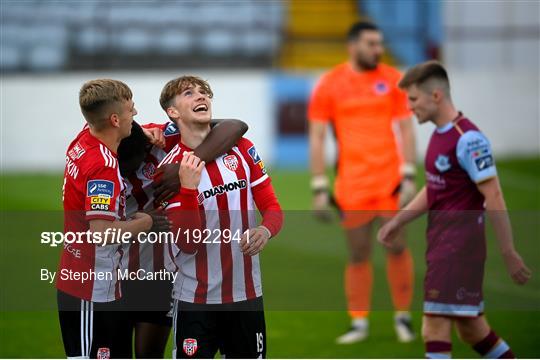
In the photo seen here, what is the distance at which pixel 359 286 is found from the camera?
6.64 meters

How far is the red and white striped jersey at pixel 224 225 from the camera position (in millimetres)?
4191

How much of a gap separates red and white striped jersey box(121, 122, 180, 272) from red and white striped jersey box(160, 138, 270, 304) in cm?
12

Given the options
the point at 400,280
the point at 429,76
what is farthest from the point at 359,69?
the point at 429,76

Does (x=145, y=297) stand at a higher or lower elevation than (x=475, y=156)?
lower

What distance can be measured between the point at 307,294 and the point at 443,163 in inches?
36.1

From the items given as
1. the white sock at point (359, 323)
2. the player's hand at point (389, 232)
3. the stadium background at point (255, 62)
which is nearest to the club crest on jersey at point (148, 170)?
the player's hand at point (389, 232)

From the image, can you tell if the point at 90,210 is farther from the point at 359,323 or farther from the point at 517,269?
the point at 359,323

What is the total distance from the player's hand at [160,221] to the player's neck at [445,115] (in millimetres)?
1457

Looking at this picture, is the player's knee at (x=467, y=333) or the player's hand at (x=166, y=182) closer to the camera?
the player's hand at (x=166, y=182)

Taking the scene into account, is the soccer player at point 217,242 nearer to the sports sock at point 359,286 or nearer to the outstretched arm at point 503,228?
the outstretched arm at point 503,228

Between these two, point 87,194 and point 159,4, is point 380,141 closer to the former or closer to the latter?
point 87,194

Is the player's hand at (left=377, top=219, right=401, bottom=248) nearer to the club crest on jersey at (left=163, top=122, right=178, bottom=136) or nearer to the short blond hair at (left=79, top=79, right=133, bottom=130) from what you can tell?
the club crest on jersey at (left=163, top=122, right=178, bottom=136)

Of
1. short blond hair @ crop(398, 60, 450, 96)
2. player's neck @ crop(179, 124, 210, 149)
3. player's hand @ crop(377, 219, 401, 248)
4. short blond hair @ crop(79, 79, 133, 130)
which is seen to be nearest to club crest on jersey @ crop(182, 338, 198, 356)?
player's neck @ crop(179, 124, 210, 149)

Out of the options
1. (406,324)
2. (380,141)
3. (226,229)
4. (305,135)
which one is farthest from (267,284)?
(305,135)
